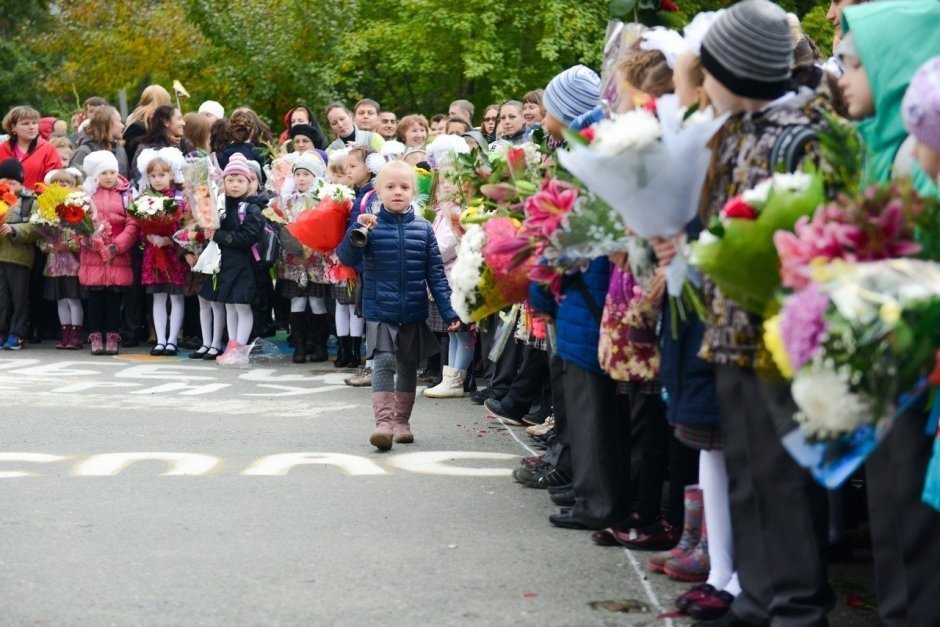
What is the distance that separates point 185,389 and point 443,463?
13.8 ft

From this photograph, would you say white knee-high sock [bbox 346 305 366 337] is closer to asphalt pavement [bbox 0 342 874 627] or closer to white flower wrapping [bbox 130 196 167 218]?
white flower wrapping [bbox 130 196 167 218]

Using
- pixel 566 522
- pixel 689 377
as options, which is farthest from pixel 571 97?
pixel 689 377

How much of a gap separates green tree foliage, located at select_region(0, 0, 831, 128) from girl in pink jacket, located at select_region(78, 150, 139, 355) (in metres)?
10.8

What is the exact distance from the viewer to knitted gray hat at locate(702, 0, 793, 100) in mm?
5074

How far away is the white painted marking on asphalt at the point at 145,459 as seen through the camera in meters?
8.65

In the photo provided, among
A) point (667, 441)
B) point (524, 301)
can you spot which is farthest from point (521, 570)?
point (524, 301)

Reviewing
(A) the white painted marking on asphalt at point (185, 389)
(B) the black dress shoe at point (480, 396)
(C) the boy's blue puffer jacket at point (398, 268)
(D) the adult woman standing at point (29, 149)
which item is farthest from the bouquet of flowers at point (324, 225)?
(D) the adult woman standing at point (29, 149)

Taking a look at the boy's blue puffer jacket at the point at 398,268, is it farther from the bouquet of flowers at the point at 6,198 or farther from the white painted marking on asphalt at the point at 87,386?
the bouquet of flowers at the point at 6,198

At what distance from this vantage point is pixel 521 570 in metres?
6.33

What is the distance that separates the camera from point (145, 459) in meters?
9.09

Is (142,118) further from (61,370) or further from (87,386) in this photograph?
(87,386)

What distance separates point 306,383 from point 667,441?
6645mm

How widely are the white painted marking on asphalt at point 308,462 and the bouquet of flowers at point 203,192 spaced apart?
571 centimetres

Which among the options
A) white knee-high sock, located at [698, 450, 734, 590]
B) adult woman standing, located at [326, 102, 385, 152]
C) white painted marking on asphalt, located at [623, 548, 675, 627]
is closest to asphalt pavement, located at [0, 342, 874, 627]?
white painted marking on asphalt, located at [623, 548, 675, 627]
